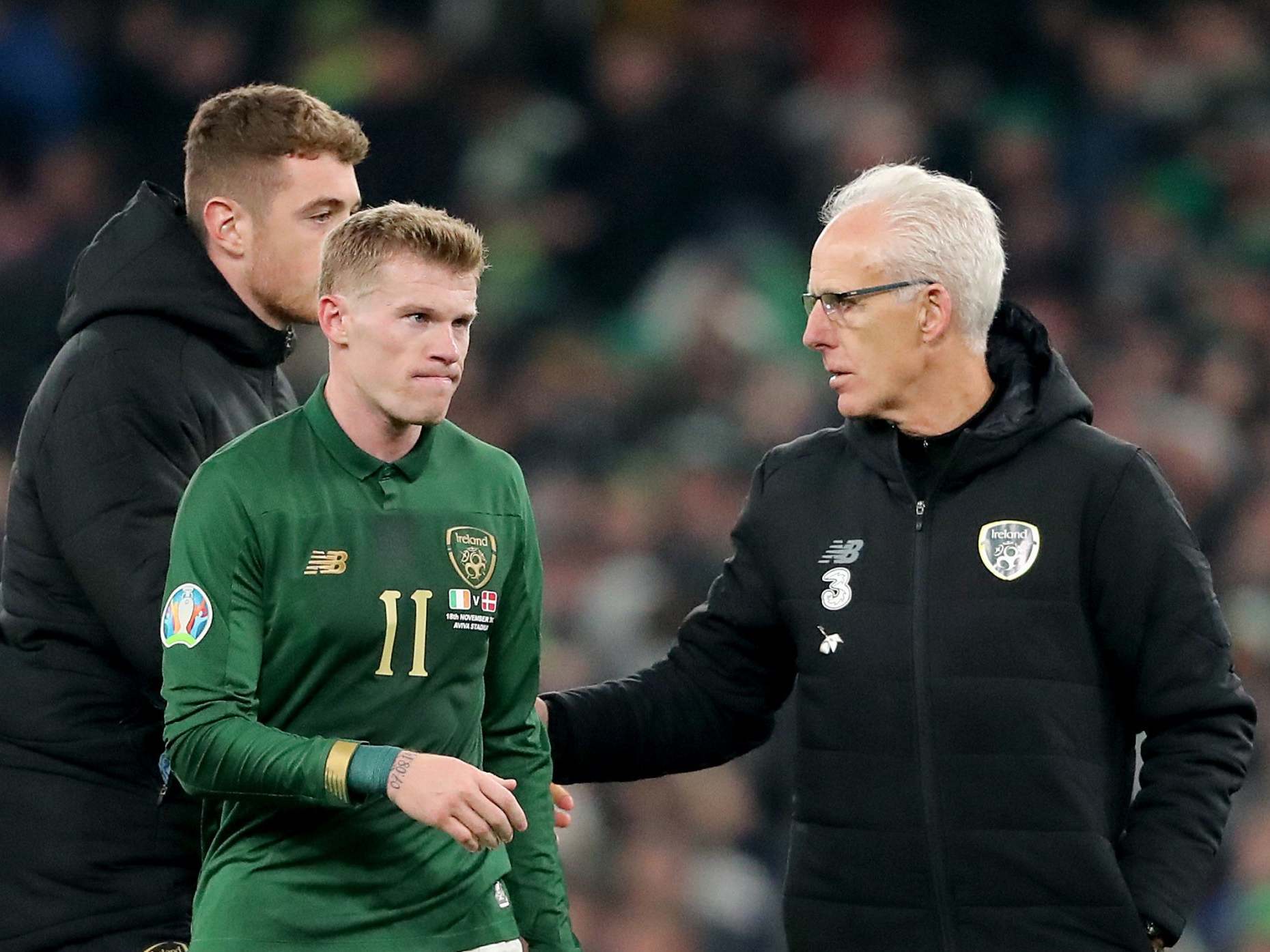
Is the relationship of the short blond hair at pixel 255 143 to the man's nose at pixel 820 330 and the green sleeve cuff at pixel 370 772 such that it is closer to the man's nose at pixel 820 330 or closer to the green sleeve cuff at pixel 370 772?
the man's nose at pixel 820 330

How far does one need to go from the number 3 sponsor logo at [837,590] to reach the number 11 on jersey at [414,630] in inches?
30.8

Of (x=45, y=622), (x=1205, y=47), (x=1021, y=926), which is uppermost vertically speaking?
(x=1205, y=47)

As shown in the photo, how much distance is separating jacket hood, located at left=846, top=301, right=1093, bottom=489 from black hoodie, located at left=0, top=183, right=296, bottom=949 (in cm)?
111

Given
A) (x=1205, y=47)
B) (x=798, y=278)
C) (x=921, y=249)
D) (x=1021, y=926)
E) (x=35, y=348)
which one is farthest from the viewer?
(x=1205, y=47)

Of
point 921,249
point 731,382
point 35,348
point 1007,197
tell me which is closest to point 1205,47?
point 1007,197

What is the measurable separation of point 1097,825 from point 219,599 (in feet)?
4.77

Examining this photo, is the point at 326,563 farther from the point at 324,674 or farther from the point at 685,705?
the point at 685,705

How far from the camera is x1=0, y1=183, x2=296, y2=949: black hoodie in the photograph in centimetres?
324

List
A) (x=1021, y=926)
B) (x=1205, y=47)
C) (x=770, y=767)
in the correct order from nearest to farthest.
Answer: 1. (x=1021, y=926)
2. (x=770, y=767)
3. (x=1205, y=47)

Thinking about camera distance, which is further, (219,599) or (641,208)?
(641,208)

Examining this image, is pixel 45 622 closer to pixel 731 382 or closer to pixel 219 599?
pixel 219 599

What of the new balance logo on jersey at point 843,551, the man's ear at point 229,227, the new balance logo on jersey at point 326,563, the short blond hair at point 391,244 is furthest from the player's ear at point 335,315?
the new balance logo on jersey at point 843,551

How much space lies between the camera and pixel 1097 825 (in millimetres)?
3197

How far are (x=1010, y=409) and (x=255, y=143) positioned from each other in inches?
56.3
